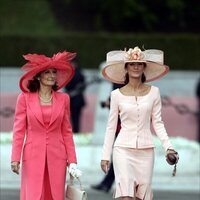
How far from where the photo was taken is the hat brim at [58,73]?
9172 mm

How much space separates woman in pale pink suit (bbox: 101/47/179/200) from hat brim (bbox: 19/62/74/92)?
1.64ft

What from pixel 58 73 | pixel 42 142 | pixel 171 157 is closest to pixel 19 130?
pixel 42 142

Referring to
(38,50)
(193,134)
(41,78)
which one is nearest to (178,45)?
(38,50)

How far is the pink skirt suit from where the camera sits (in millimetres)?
9039

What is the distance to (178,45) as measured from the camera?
103ft

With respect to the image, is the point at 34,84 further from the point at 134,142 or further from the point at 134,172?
the point at 134,172

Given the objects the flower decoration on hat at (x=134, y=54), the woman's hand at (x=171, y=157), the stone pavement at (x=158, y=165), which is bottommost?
the stone pavement at (x=158, y=165)

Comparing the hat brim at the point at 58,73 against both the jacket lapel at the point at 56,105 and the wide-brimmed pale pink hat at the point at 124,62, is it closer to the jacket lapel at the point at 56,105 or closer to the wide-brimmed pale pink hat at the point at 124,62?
the jacket lapel at the point at 56,105

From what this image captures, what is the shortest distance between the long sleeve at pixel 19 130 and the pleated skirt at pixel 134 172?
875mm

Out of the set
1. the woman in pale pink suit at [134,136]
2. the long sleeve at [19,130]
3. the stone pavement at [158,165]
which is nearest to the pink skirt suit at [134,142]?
the woman in pale pink suit at [134,136]

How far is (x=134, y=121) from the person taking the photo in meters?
9.11

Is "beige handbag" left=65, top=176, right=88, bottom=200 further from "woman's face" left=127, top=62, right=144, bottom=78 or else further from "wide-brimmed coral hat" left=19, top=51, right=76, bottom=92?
"woman's face" left=127, top=62, right=144, bottom=78

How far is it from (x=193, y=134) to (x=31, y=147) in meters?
11.0

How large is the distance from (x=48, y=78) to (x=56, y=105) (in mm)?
266
